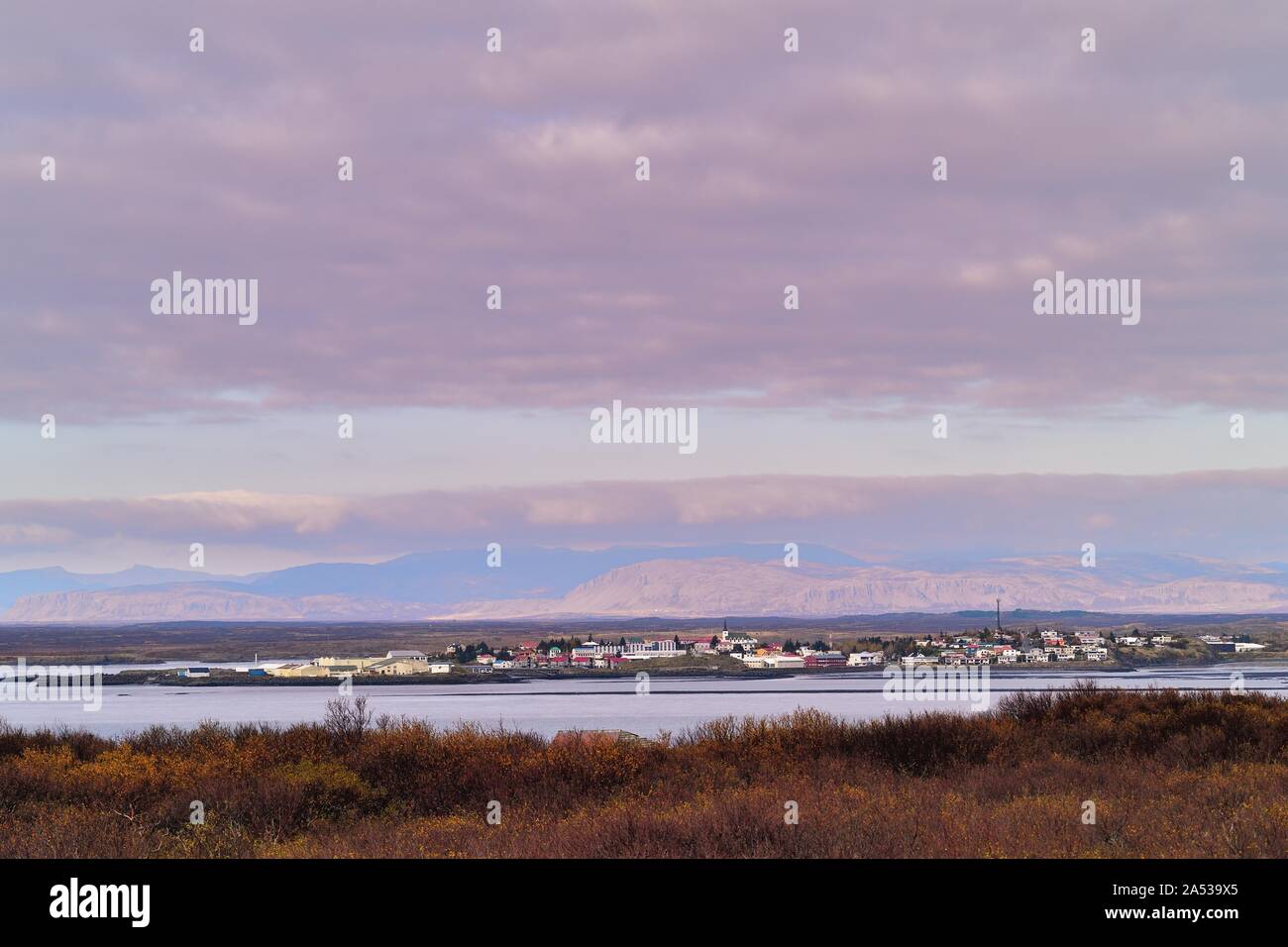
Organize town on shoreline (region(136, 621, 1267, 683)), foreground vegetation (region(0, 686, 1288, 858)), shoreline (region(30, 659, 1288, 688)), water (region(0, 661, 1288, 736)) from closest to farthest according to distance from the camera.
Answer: foreground vegetation (region(0, 686, 1288, 858)), water (region(0, 661, 1288, 736)), shoreline (region(30, 659, 1288, 688)), town on shoreline (region(136, 621, 1267, 683))

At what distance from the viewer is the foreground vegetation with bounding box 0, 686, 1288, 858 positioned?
484 inches

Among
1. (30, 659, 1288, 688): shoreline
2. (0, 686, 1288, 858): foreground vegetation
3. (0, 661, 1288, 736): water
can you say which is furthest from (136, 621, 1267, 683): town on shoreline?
(0, 686, 1288, 858): foreground vegetation

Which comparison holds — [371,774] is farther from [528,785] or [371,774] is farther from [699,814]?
[699,814]

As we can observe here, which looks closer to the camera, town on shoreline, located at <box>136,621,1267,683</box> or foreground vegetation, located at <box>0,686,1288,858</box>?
foreground vegetation, located at <box>0,686,1288,858</box>

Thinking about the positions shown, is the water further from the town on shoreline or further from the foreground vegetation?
the foreground vegetation

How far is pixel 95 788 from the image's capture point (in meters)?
17.3

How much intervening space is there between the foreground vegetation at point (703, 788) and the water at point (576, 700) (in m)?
30.0

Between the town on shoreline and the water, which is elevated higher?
the water

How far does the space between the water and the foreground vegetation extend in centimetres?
3001

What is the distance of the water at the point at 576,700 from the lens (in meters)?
63.2

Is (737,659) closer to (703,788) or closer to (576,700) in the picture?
(576,700)

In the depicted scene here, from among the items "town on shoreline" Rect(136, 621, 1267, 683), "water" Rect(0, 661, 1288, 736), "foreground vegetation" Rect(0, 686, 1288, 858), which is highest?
"foreground vegetation" Rect(0, 686, 1288, 858)

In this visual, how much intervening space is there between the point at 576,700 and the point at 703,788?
234 feet
